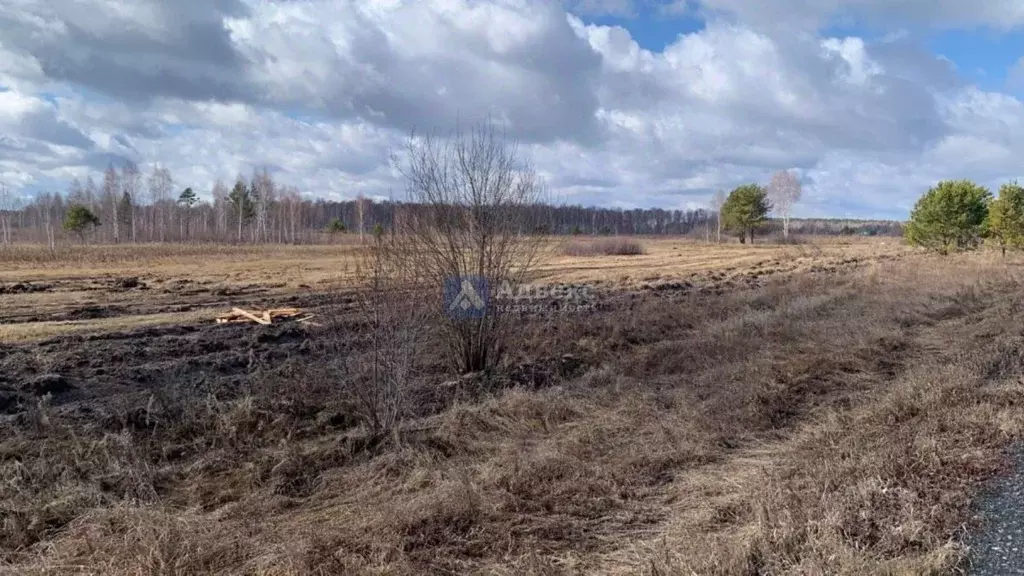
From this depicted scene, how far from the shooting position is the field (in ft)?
13.2

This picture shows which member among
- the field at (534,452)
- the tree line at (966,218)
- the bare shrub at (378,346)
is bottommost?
the field at (534,452)

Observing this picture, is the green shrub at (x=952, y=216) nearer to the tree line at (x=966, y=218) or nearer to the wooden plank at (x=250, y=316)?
the tree line at (x=966, y=218)

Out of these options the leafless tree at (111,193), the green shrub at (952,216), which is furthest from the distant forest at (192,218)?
the green shrub at (952,216)

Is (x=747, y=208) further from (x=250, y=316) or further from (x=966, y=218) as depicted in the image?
(x=250, y=316)

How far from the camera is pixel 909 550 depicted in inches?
139

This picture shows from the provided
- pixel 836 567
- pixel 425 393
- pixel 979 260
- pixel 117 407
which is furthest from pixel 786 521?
pixel 979 260

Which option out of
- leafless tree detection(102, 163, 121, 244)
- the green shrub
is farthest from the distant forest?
the green shrub

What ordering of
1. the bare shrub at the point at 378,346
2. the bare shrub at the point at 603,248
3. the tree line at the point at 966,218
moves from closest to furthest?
the bare shrub at the point at 378,346 < the tree line at the point at 966,218 < the bare shrub at the point at 603,248

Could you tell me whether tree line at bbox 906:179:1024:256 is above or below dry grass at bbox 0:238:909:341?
above

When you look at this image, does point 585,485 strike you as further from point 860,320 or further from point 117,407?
point 860,320

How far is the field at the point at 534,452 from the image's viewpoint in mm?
4016

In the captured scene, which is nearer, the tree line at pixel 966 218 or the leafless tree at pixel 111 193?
the tree line at pixel 966 218

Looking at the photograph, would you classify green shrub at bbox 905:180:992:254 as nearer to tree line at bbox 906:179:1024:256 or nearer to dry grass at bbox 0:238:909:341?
tree line at bbox 906:179:1024:256

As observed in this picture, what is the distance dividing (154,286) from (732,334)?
22311 millimetres
